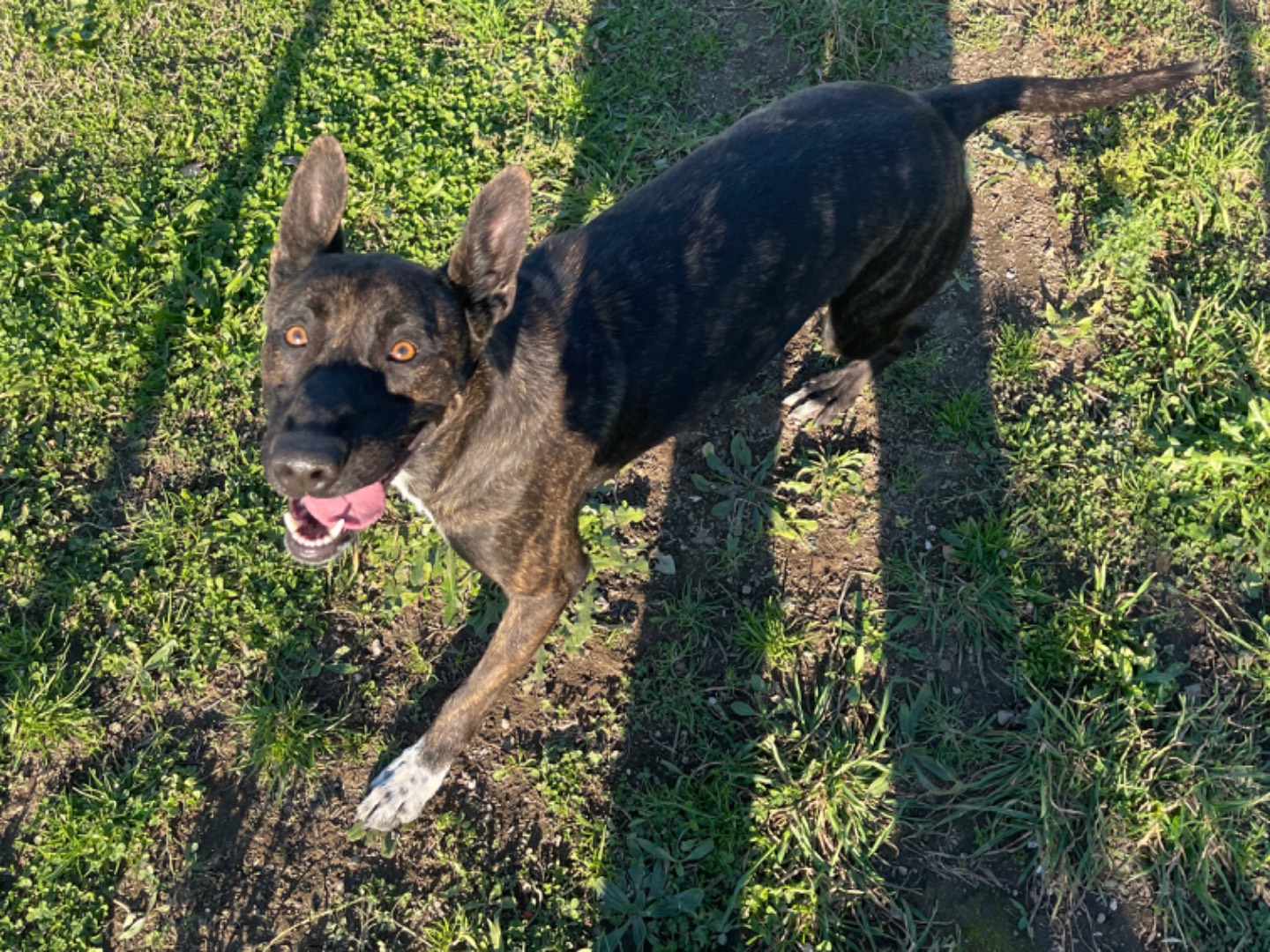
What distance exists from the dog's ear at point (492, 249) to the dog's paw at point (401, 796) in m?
1.85

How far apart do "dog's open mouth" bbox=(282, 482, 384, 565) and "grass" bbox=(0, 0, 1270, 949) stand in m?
1.13

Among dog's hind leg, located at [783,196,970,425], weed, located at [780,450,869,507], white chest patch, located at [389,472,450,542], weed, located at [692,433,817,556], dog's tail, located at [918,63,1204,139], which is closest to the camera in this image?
white chest patch, located at [389,472,450,542]

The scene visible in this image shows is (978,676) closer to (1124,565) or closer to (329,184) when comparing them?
(1124,565)

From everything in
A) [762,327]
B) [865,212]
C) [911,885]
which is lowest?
[911,885]

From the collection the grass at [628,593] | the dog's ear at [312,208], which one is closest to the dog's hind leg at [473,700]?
the grass at [628,593]

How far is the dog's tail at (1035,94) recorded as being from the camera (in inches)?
157

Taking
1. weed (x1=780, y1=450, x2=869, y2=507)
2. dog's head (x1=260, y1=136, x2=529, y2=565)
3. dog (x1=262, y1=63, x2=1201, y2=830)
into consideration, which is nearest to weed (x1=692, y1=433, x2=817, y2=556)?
weed (x1=780, y1=450, x2=869, y2=507)

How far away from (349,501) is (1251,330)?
15.5ft

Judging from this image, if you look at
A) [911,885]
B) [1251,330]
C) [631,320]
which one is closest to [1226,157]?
[1251,330]

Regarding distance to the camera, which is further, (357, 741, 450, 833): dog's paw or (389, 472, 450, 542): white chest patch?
(357, 741, 450, 833): dog's paw

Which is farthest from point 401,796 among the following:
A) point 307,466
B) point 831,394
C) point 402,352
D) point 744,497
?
point 831,394

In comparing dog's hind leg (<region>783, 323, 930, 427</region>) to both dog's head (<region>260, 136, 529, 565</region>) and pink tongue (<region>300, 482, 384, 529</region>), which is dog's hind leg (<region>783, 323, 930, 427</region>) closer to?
dog's head (<region>260, 136, 529, 565</region>)

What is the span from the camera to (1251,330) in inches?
188

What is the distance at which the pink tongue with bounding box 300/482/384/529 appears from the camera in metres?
3.09
